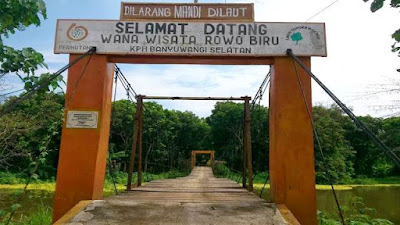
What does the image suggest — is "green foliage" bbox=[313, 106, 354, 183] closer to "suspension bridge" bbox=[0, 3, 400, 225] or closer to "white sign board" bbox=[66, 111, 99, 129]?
"suspension bridge" bbox=[0, 3, 400, 225]

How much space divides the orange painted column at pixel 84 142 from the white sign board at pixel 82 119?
4 centimetres

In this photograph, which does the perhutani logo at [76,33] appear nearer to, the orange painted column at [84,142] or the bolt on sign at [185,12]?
the orange painted column at [84,142]

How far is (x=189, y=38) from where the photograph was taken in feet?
13.3

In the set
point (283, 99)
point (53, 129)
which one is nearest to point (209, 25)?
point (283, 99)

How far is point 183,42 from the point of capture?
4027 mm

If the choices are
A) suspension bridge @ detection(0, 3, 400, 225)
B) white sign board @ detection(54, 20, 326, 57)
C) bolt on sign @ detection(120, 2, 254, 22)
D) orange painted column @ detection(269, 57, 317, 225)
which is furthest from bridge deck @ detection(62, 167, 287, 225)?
bolt on sign @ detection(120, 2, 254, 22)

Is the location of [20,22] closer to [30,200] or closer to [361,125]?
[361,125]

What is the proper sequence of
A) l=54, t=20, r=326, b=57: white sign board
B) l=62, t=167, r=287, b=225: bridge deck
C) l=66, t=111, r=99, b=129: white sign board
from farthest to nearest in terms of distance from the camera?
1. l=54, t=20, r=326, b=57: white sign board
2. l=66, t=111, r=99, b=129: white sign board
3. l=62, t=167, r=287, b=225: bridge deck

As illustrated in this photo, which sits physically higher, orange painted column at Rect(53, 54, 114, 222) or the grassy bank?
orange painted column at Rect(53, 54, 114, 222)

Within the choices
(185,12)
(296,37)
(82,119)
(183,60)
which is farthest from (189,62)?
(82,119)

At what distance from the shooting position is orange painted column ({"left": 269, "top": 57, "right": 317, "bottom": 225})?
147 inches

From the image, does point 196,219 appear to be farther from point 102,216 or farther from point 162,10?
point 162,10

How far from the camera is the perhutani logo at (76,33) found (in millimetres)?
3984

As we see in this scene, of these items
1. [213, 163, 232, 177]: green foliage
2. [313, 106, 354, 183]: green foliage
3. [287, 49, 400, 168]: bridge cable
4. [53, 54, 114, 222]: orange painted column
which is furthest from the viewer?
[313, 106, 354, 183]: green foliage
